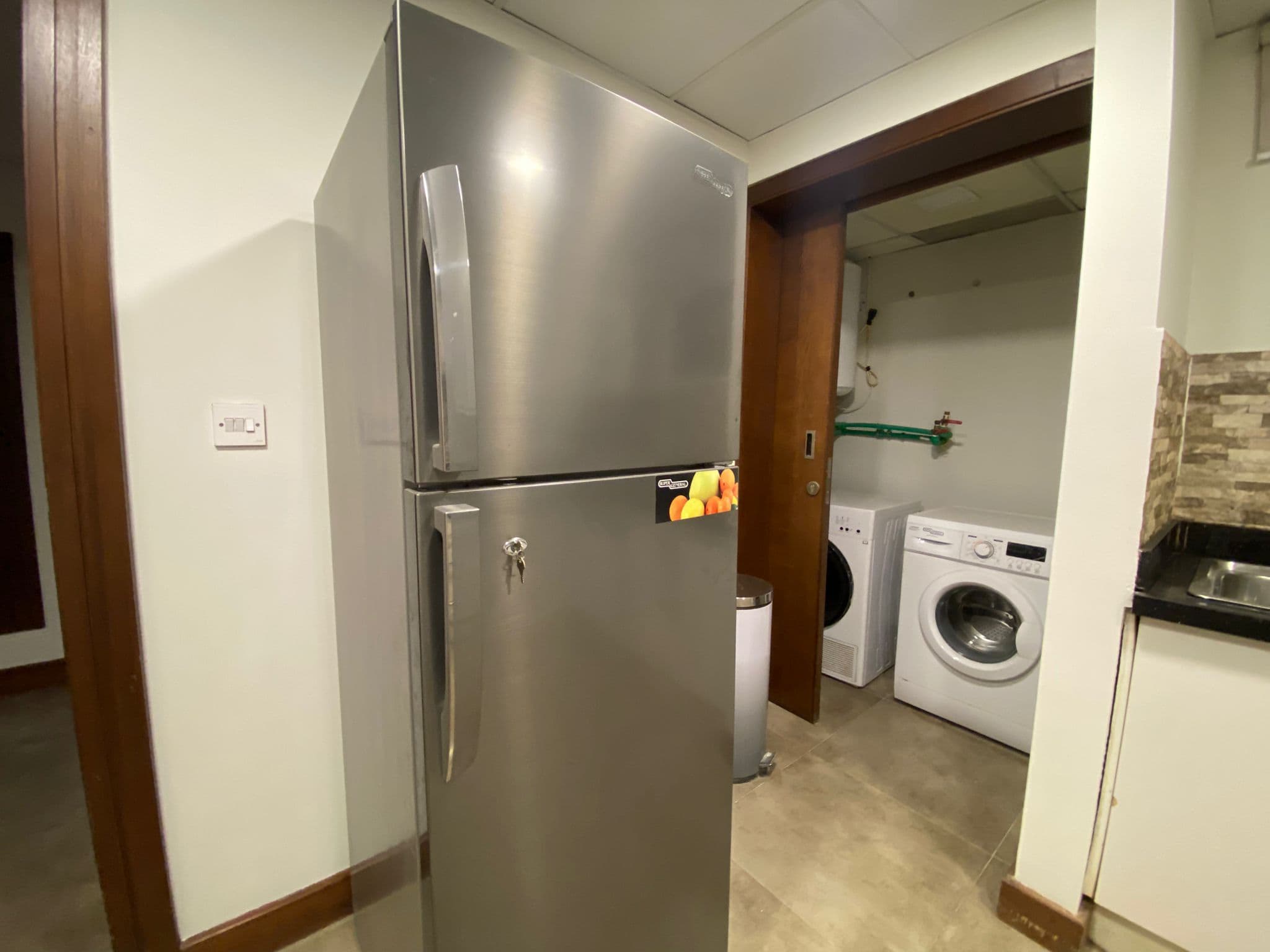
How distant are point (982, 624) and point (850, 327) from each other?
1755 mm

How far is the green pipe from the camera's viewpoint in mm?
3037

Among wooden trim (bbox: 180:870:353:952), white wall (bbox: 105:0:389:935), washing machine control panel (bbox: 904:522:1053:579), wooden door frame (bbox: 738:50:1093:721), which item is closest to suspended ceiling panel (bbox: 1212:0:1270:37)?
wooden door frame (bbox: 738:50:1093:721)

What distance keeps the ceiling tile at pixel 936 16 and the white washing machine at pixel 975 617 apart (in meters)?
1.79

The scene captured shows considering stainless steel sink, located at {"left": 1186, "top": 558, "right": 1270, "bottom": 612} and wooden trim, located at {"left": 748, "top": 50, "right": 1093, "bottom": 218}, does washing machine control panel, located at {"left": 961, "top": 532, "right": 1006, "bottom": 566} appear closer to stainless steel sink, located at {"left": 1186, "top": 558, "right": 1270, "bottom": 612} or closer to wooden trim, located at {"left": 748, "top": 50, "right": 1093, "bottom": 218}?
stainless steel sink, located at {"left": 1186, "top": 558, "right": 1270, "bottom": 612}

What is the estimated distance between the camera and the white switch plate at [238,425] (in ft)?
3.77

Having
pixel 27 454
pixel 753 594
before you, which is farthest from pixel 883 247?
pixel 27 454

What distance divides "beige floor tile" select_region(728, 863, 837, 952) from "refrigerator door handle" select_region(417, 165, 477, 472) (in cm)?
145

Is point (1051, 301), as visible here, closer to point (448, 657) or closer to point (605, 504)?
point (605, 504)

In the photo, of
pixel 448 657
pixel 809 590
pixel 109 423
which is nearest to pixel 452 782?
pixel 448 657

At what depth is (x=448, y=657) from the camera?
0.72 m

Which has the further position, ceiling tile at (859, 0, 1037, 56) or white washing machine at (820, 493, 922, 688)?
white washing machine at (820, 493, 922, 688)

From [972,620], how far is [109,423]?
319 centimetres

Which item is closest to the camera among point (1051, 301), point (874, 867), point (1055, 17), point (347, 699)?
point (347, 699)

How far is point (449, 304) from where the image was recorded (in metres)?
0.66
